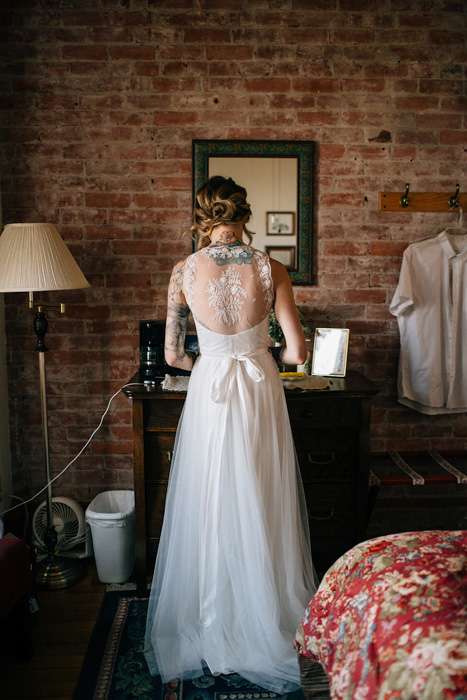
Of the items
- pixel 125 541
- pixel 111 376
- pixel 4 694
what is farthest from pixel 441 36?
pixel 4 694

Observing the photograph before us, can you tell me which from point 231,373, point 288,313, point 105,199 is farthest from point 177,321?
point 105,199

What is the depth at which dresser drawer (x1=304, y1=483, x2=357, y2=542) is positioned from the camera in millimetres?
2518

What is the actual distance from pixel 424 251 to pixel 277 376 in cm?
131

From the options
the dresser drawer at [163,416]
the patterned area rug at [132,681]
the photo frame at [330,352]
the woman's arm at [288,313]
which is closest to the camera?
the patterned area rug at [132,681]

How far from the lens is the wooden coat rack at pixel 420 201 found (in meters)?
2.88

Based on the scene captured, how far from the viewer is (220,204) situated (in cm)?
190

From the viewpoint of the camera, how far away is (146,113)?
110 inches

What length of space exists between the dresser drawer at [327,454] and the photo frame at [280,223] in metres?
1.09

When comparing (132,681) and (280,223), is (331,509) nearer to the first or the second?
(132,681)

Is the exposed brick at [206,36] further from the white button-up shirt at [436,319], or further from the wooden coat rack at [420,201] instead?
the white button-up shirt at [436,319]

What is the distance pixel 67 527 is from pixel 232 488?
1.41 m

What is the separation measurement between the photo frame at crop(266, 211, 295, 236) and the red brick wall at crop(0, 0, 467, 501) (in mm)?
158

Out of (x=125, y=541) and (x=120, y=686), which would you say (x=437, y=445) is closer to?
(x=125, y=541)

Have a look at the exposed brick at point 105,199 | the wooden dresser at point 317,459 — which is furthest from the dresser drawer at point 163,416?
the exposed brick at point 105,199
